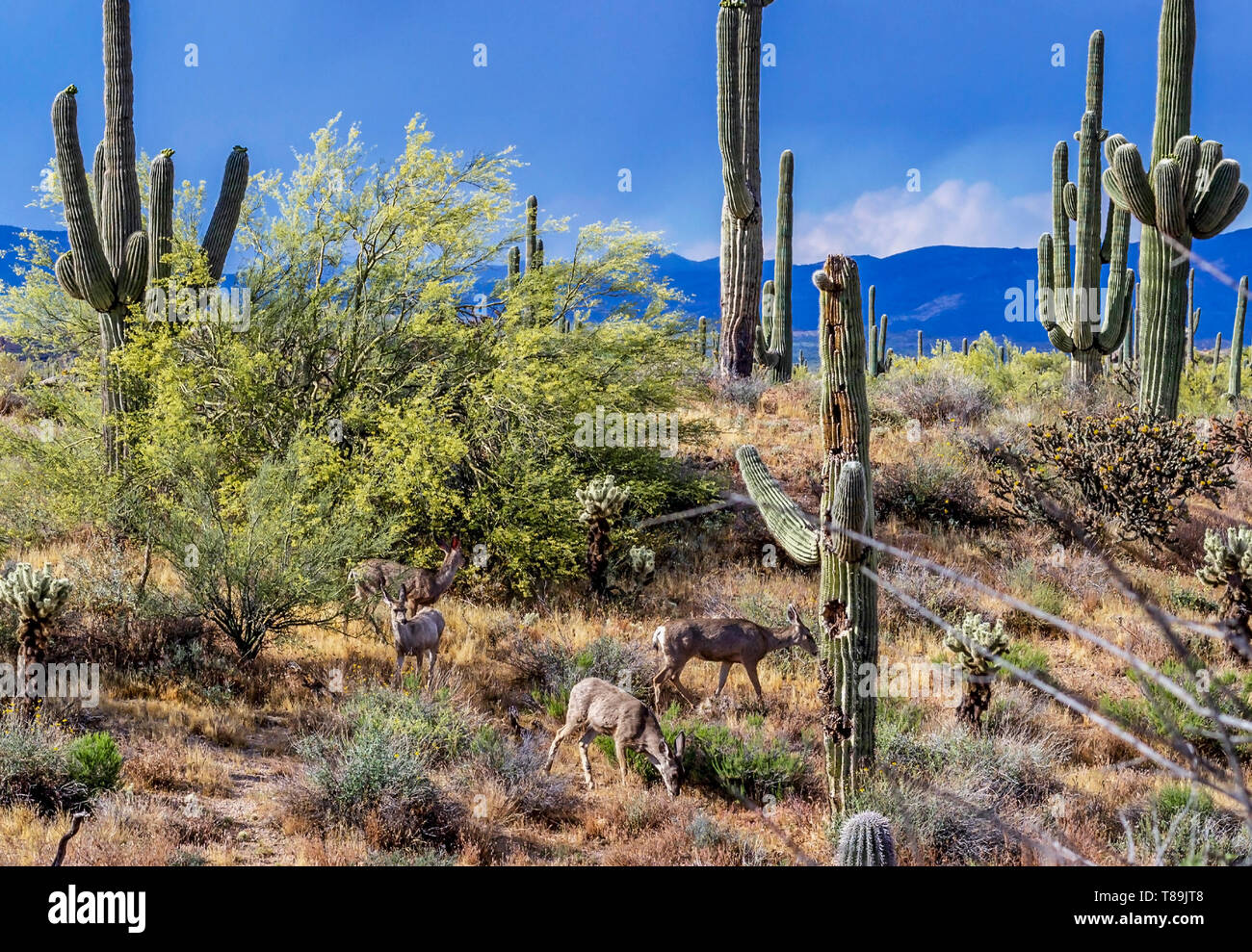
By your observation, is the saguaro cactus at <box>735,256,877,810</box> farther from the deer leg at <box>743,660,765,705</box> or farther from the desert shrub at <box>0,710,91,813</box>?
the desert shrub at <box>0,710,91,813</box>

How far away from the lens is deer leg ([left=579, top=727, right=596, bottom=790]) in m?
6.60

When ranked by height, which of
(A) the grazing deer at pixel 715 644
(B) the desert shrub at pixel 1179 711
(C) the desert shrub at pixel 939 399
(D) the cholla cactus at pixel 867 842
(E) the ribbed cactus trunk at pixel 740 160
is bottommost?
(B) the desert shrub at pixel 1179 711

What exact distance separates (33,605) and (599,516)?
5.56 metres

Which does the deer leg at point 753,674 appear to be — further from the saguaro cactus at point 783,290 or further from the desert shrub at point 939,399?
the saguaro cactus at point 783,290

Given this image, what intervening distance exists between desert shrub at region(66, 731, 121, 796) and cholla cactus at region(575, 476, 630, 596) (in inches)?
215

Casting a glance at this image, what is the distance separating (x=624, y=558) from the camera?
11.3 meters

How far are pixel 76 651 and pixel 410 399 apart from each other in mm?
4610

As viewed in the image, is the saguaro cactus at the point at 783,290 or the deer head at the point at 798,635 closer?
the deer head at the point at 798,635

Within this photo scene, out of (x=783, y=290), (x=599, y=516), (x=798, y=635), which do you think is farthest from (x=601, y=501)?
(x=783, y=290)

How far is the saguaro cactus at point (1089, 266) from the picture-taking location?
17453mm

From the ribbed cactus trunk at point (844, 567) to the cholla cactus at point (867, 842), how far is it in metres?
1.10

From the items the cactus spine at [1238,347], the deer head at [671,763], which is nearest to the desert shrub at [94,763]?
the deer head at [671,763]
